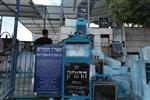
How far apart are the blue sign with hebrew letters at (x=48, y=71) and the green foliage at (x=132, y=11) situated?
5437mm

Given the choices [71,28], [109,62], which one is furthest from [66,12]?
[109,62]

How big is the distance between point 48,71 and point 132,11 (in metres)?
5.78

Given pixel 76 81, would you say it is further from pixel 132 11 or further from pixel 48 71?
pixel 132 11

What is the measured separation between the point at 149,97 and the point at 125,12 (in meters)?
5.76

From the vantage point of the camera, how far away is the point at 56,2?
43.5 ft

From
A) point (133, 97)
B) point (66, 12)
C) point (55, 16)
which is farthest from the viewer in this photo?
point (55, 16)

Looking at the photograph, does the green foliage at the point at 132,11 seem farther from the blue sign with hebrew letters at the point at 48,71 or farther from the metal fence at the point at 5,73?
the metal fence at the point at 5,73

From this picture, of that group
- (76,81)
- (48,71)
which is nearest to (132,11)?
(48,71)

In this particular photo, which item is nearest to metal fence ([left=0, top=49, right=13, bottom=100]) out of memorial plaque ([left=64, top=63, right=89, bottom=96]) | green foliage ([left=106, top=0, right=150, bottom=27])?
memorial plaque ([left=64, top=63, right=89, bottom=96])

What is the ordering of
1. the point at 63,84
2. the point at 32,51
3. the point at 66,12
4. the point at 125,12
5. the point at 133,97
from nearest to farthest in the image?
the point at 63,84
the point at 133,97
the point at 32,51
the point at 125,12
the point at 66,12

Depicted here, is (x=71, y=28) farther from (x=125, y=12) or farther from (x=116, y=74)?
(x=116, y=74)

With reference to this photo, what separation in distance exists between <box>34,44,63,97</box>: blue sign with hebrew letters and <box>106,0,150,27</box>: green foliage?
5.44 meters

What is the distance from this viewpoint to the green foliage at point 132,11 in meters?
9.72

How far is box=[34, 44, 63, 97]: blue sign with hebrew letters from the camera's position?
5.05 metres
